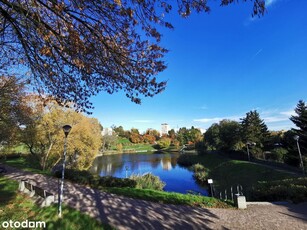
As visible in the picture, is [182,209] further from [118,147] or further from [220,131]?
[118,147]

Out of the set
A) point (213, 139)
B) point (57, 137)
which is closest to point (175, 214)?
point (57, 137)

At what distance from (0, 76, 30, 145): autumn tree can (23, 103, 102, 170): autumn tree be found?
191 cm

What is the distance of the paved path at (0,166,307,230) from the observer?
695 cm

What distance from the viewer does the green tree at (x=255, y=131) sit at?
118ft

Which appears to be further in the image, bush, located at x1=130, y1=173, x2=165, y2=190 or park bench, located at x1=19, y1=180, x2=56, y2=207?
bush, located at x1=130, y1=173, x2=165, y2=190

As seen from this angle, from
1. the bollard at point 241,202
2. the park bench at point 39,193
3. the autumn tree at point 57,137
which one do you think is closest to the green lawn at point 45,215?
the park bench at point 39,193

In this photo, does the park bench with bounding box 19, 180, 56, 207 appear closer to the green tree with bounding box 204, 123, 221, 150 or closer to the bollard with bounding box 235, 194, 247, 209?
the bollard with bounding box 235, 194, 247, 209

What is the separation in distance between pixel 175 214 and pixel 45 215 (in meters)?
4.56

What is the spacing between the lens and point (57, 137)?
21.1 metres

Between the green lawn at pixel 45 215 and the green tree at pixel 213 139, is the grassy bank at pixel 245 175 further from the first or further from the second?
the green lawn at pixel 45 215

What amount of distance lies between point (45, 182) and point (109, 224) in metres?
7.73

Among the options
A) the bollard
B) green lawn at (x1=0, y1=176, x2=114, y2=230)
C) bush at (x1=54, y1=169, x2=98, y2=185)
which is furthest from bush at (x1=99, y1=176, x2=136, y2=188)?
the bollard

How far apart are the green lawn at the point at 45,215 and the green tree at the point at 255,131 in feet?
114

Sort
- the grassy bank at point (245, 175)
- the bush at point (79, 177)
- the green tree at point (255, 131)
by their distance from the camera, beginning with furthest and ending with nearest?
the green tree at point (255, 131) < the grassy bank at point (245, 175) < the bush at point (79, 177)
